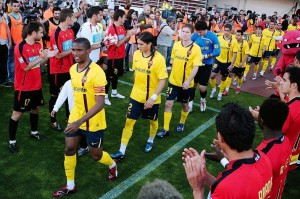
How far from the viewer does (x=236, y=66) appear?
1036 cm

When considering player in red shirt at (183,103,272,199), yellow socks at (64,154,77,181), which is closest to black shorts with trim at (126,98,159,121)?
yellow socks at (64,154,77,181)

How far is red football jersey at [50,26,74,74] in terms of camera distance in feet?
22.1

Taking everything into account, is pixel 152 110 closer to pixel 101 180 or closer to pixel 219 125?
pixel 101 180

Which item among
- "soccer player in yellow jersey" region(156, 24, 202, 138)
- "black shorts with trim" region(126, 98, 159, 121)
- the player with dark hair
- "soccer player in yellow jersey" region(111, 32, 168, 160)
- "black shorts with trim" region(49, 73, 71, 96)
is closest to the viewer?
"soccer player in yellow jersey" region(111, 32, 168, 160)

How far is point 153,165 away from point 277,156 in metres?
3.11

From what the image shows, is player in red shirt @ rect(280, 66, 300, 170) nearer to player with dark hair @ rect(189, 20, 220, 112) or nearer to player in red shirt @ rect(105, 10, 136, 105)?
player with dark hair @ rect(189, 20, 220, 112)

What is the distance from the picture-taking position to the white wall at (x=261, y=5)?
103 feet

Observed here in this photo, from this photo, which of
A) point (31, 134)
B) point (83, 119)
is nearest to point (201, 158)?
point (83, 119)

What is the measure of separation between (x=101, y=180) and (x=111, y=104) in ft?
12.0

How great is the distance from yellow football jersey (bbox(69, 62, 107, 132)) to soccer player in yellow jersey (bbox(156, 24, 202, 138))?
2509 mm

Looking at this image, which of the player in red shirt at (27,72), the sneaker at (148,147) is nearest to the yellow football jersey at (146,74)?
the sneaker at (148,147)

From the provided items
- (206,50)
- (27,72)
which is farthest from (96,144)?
(206,50)

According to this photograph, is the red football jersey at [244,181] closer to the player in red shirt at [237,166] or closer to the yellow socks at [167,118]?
the player in red shirt at [237,166]

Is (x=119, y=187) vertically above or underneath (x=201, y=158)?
underneath
